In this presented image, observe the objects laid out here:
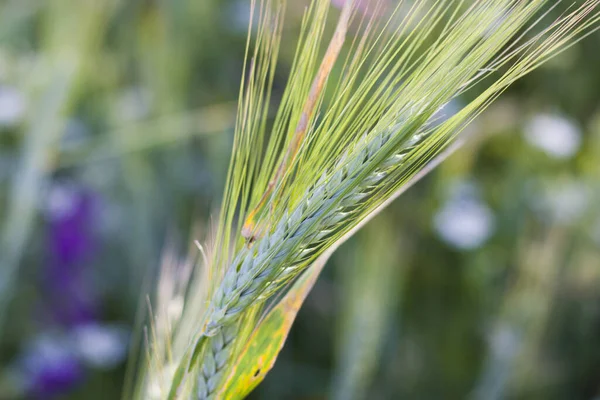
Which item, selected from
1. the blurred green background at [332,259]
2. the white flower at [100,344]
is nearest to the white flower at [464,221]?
the blurred green background at [332,259]

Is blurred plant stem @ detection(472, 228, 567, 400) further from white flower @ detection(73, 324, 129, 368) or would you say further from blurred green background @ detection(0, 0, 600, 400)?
white flower @ detection(73, 324, 129, 368)

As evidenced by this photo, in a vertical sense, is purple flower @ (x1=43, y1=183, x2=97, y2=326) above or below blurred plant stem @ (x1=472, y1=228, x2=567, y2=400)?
above

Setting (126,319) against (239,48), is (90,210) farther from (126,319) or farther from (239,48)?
(239,48)

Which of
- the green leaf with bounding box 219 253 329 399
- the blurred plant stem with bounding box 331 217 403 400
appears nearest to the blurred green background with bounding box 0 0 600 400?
the blurred plant stem with bounding box 331 217 403 400

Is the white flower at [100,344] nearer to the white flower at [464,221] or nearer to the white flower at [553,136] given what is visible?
the white flower at [464,221]

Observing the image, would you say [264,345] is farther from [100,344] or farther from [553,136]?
[553,136]

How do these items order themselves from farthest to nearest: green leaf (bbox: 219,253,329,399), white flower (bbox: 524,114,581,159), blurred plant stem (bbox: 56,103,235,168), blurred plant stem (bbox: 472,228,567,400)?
white flower (bbox: 524,114,581,159) → blurred plant stem (bbox: 56,103,235,168) → blurred plant stem (bbox: 472,228,567,400) → green leaf (bbox: 219,253,329,399)
